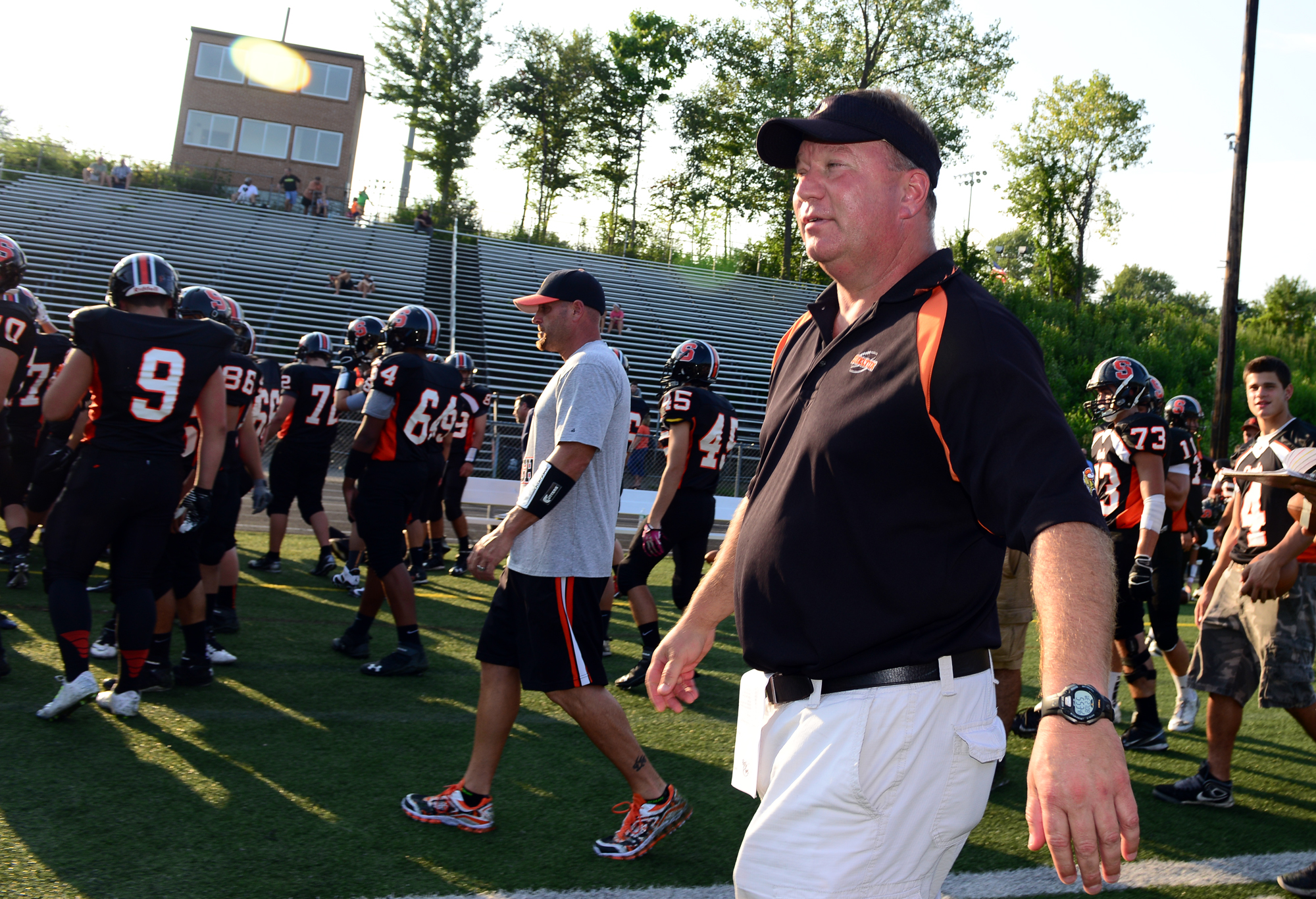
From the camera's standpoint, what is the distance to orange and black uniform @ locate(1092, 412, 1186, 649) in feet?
19.1

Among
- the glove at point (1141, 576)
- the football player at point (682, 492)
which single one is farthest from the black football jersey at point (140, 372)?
the glove at point (1141, 576)

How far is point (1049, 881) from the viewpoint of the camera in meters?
3.87

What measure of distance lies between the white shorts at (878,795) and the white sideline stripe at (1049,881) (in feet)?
5.79

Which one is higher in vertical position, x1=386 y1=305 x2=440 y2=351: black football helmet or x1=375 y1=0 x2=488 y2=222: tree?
x1=375 y1=0 x2=488 y2=222: tree

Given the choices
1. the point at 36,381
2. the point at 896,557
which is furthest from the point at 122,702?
the point at 896,557

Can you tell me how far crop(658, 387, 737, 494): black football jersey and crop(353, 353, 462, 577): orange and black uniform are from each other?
1470 millimetres

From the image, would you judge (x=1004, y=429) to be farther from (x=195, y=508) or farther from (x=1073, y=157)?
(x=1073, y=157)

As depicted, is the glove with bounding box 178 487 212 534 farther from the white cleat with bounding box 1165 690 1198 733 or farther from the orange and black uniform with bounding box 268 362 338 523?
the white cleat with bounding box 1165 690 1198 733

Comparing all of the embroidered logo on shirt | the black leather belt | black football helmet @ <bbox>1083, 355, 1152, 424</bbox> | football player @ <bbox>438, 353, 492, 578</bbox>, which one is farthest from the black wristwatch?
football player @ <bbox>438, 353, 492, 578</bbox>

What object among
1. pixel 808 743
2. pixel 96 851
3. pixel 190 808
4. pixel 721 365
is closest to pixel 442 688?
pixel 190 808

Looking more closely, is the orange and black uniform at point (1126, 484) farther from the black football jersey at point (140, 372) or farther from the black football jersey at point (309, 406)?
the black football jersey at point (309, 406)

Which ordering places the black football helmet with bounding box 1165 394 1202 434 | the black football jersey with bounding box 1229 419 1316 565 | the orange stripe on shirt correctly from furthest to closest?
the black football helmet with bounding box 1165 394 1202 434 → the black football jersey with bounding box 1229 419 1316 565 → the orange stripe on shirt

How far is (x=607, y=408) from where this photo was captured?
3.90 metres

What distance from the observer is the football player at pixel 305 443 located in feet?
29.0
